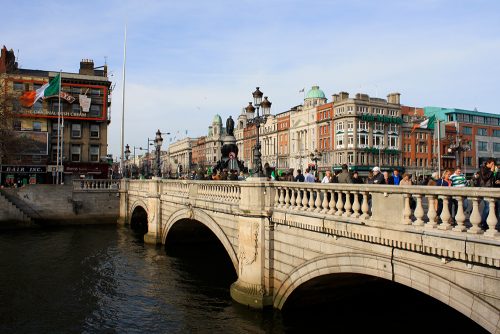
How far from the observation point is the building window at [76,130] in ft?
164

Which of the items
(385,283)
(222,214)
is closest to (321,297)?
(385,283)

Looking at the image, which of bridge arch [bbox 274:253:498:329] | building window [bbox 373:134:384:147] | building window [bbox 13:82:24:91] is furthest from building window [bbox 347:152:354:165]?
bridge arch [bbox 274:253:498:329]

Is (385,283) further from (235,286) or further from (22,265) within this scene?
(22,265)

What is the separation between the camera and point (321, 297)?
45.0 feet

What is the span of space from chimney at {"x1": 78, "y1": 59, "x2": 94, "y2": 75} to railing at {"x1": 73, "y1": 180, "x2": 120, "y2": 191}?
20.3 metres

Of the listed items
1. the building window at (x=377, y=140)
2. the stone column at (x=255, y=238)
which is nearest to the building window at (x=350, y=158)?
the building window at (x=377, y=140)

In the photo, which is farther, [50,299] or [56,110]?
[56,110]

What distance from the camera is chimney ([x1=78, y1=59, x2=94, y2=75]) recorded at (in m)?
54.2

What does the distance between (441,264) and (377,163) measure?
72.9m

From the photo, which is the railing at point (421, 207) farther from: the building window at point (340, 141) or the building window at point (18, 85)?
the building window at point (340, 141)

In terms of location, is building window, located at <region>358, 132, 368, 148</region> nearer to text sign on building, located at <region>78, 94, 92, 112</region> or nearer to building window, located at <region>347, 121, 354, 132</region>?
building window, located at <region>347, 121, 354, 132</region>

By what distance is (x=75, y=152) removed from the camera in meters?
50.0

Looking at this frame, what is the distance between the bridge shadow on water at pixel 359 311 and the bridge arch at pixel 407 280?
57cm

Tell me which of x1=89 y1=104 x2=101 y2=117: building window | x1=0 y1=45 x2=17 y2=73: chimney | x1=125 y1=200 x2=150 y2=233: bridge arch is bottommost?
x1=125 y1=200 x2=150 y2=233: bridge arch
